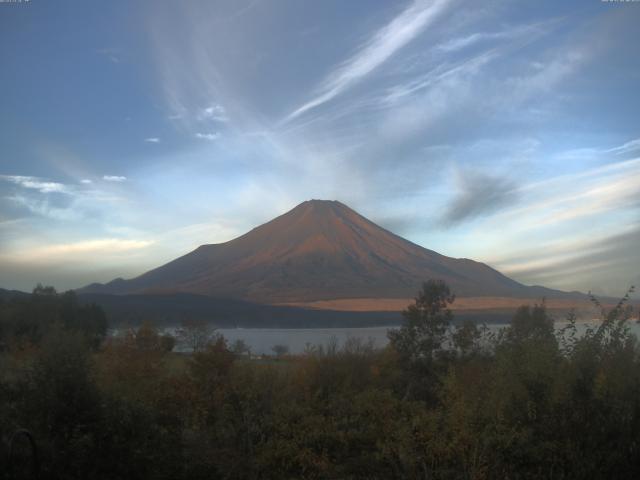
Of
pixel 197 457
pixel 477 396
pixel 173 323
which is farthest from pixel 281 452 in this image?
pixel 173 323

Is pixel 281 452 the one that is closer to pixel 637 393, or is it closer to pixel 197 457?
pixel 197 457

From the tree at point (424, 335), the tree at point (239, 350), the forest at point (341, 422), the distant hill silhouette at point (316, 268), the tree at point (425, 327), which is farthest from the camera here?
the distant hill silhouette at point (316, 268)

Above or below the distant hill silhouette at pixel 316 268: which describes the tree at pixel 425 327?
below

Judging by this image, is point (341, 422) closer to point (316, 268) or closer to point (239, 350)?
point (239, 350)

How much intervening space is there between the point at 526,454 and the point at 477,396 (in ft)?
4.88

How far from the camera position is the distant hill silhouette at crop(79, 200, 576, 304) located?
9575 centimetres

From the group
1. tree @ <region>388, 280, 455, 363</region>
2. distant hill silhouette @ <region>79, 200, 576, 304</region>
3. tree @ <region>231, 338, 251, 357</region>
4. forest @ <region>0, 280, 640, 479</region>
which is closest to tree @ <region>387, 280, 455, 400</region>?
tree @ <region>388, 280, 455, 363</region>

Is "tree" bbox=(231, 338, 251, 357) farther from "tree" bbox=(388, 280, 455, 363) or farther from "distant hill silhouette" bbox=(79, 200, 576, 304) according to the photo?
"distant hill silhouette" bbox=(79, 200, 576, 304)

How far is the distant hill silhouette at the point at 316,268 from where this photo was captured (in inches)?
3770

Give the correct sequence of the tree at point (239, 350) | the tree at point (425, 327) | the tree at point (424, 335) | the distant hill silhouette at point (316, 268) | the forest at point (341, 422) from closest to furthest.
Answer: the forest at point (341, 422)
the tree at point (239, 350)
the tree at point (424, 335)
the tree at point (425, 327)
the distant hill silhouette at point (316, 268)

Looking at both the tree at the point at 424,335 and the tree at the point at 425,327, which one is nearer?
the tree at the point at 424,335

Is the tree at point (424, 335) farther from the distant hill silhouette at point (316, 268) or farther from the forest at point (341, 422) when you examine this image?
the distant hill silhouette at point (316, 268)

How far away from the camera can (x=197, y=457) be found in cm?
927

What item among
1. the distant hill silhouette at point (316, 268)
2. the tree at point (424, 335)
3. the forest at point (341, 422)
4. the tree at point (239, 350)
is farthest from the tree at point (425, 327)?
the distant hill silhouette at point (316, 268)
